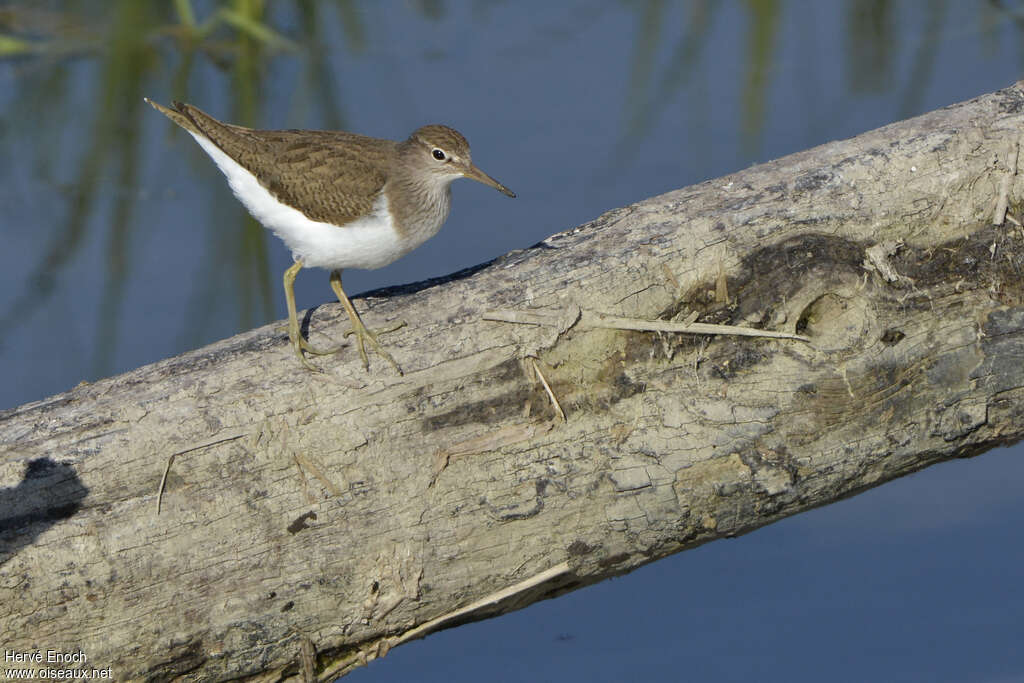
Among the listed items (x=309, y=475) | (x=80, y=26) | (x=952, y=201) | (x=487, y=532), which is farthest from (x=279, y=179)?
(x=80, y=26)

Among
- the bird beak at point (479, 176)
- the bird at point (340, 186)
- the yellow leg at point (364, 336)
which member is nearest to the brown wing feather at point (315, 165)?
the bird at point (340, 186)

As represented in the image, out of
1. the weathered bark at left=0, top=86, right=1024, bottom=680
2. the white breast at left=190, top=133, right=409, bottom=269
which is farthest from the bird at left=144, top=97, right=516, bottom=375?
the weathered bark at left=0, top=86, right=1024, bottom=680

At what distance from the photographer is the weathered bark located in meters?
3.96

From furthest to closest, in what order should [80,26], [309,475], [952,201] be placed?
[80,26] → [952,201] → [309,475]

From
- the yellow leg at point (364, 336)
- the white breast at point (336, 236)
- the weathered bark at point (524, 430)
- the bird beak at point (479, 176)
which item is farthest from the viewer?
the bird beak at point (479, 176)

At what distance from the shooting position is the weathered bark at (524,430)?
396 cm

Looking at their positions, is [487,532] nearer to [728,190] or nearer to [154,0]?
[728,190]

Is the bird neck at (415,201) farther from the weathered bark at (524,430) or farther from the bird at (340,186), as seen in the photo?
the weathered bark at (524,430)

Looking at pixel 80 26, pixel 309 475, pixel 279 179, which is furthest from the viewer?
pixel 80 26

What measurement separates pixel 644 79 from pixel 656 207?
3.41m

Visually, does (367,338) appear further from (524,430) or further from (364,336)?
(524,430)

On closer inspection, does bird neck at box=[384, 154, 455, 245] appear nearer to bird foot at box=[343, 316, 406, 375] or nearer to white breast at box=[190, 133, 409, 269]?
white breast at box=[190, 133, 409, 269]

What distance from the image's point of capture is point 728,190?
15.1ft

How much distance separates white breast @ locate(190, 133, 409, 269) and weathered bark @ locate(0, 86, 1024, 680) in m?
0.29
